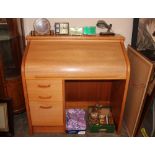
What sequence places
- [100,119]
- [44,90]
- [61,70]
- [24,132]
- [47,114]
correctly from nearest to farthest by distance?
[61,70], [44,90], [47,114], [24,132], [100,119]

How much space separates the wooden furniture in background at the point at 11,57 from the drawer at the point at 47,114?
17.0 inches

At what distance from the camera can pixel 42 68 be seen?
153 centimetres

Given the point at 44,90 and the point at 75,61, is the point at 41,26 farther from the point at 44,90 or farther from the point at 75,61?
the point at 44,90

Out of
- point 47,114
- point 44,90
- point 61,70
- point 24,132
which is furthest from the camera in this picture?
point 24,132

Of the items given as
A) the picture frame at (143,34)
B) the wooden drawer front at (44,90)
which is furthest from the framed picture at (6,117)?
the picture frame at (143,34)

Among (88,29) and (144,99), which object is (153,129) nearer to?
(144,99)

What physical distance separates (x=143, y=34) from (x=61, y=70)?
43.0 inches

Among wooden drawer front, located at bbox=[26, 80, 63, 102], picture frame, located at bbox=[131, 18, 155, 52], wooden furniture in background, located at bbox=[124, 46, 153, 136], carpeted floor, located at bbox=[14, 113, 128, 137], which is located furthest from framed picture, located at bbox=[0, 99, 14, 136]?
Answer: picture frame, located at bbox=[131, 18, 155, 52]

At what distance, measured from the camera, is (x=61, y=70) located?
1.53m

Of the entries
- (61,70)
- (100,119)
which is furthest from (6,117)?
(100,119)

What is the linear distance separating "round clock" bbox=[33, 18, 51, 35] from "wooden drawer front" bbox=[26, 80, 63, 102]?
57 centimetres

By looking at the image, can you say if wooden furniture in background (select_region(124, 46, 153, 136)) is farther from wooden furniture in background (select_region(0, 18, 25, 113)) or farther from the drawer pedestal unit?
wooden furniture in background (select_region(0, 18, 25, 113))

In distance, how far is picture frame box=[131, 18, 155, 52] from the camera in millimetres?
1887
